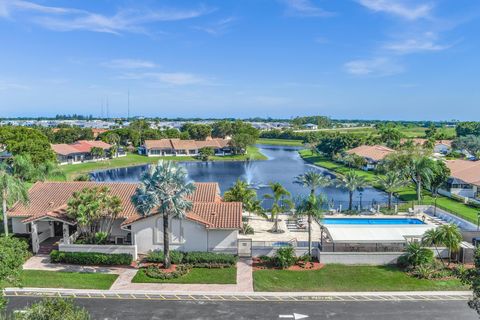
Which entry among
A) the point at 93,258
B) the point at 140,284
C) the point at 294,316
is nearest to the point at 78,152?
the point at 93,258

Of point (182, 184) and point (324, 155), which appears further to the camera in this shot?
point (324, 155)

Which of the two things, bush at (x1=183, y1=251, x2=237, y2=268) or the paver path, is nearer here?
the paver path

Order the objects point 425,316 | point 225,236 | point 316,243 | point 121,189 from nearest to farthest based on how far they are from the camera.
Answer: point 425,316 → point 225,236 → point 316,243 → point 121,189

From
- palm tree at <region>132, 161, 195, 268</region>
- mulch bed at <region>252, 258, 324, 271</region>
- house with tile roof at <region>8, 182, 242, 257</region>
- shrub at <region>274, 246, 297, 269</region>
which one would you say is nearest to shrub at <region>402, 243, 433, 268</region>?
mulch bed at <region>252, 258, 324, 271</region>

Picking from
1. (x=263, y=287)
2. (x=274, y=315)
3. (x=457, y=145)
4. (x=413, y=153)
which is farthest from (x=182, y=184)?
(x=457, y=145)

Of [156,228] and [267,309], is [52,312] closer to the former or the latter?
[267,309]

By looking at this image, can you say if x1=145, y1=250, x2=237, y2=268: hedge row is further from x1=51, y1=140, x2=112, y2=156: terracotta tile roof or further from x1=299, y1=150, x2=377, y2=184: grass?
x1=51, y1=140, x2=112, y2=156: terracotta tile roof

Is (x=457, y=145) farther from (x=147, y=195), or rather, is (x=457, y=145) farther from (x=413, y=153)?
(x=147, y=195)
